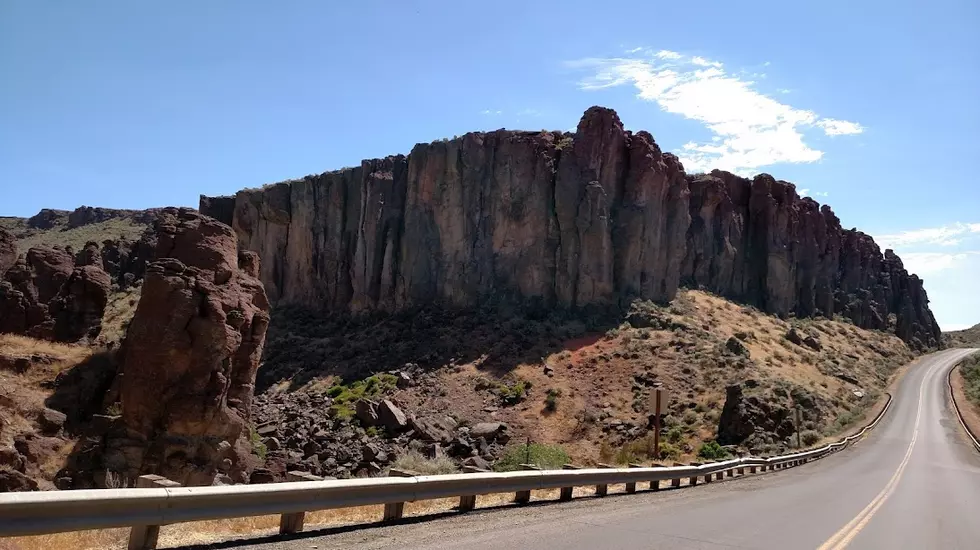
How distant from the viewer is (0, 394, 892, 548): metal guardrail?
5.62m

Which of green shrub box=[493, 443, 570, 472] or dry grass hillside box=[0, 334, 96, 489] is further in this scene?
green shrub box=[493, 443, 570, 472]

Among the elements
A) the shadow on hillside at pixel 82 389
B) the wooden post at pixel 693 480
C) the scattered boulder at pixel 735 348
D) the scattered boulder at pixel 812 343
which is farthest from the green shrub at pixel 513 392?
the scattered boulder at pixel 812 343

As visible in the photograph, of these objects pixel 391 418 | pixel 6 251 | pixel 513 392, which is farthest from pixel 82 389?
pixel 513 392

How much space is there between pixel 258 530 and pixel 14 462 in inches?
404

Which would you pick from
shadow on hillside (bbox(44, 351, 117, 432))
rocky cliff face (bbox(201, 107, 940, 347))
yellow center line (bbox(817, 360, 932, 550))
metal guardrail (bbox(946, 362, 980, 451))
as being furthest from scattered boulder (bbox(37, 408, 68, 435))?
metal guardrail (bbox(946, 362, 980, 451))

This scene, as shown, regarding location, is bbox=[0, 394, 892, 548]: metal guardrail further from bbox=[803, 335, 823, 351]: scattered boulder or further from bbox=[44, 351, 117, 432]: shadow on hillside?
bbox=[803, 335, 823, 351]: scattered boulder

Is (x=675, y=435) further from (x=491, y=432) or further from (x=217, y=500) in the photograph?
(x=217, y=500)

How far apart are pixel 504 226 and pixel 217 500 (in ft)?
168

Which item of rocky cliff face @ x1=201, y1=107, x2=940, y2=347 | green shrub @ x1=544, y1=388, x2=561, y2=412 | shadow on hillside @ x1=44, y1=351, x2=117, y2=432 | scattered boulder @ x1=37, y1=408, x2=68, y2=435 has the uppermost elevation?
rocky cliff face @ x1=201, y1=107, x2=940, y2=347

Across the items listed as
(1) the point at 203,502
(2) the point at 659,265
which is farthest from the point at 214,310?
(2) the point at 659,265

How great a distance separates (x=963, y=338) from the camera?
445ft

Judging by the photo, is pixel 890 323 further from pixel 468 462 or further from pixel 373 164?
pixel 468 462

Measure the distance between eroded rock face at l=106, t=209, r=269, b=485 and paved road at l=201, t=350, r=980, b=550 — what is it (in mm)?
10721

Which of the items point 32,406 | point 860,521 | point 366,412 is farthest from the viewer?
point 366,412
